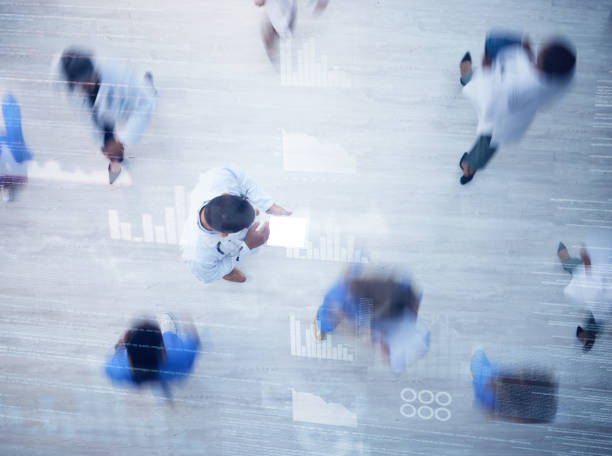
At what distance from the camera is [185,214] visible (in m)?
2.57

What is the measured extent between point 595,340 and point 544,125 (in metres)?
1.10

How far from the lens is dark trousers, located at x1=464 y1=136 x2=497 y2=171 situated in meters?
2.38

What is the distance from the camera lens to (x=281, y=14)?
2418 mm

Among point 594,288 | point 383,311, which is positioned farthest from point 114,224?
point 594,288

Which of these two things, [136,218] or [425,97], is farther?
[136,218]

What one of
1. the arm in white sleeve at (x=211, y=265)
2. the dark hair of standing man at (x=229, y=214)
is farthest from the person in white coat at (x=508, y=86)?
the arm in white sleeve at (x=211, y=265)

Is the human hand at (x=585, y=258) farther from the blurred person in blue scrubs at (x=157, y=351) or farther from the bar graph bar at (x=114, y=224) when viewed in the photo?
the bar graph bar at (x=114, y=224)

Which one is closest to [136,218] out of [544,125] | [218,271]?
[218,271]

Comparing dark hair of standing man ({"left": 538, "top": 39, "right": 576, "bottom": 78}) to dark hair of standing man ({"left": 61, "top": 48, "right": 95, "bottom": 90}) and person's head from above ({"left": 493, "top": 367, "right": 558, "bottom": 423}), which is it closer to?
person's head from above ({"left": 493, "top": 367, "right": 558, "bottom": 423})

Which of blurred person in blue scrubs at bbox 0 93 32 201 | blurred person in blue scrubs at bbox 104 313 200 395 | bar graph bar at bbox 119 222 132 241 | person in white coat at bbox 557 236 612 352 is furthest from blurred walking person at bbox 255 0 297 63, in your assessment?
person in white coat at bbox 557 236 612 352

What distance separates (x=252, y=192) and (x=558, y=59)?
160 cm

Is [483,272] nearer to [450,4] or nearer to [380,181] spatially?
[380,181]

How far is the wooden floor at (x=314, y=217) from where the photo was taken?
240 centimetres

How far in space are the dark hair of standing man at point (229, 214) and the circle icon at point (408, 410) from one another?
1315 millimetres
